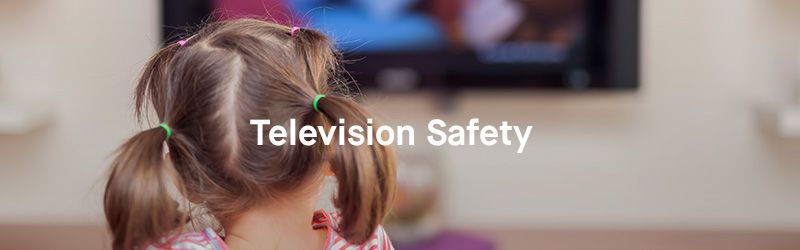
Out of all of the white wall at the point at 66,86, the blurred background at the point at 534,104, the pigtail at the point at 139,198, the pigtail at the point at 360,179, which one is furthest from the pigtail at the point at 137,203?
the white wall at the point at 66,86

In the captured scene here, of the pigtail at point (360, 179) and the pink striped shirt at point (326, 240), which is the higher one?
the pigtail at point (360, 179)

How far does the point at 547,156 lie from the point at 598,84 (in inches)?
9.4

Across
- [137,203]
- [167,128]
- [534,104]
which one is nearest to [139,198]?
[137,203]

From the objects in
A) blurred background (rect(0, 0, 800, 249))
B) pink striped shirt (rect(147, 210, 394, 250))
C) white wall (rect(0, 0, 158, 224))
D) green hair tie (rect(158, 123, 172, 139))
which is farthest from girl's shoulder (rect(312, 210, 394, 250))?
white wall (rect(0, 0, 158, 224))

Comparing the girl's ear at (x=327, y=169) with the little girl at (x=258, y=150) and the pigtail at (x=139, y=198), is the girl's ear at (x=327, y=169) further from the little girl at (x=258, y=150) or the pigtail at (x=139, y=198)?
the pigtail at (x=139, y=198)

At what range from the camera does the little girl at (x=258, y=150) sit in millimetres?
831

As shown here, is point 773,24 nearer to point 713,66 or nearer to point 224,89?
point 713,66

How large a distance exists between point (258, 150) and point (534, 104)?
6.63ft

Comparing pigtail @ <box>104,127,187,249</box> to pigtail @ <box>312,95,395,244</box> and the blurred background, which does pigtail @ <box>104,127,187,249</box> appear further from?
the blurred background

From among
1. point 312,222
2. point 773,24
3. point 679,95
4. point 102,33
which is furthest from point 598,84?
point 312,222

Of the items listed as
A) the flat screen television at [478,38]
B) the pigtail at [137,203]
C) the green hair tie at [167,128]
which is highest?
the flat screen television at [478,38]

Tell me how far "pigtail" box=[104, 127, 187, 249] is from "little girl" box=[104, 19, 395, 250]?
0.11ft

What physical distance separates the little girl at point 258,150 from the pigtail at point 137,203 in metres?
0.03

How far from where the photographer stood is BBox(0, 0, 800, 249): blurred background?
2.75 meters
